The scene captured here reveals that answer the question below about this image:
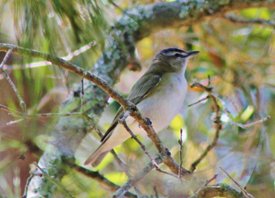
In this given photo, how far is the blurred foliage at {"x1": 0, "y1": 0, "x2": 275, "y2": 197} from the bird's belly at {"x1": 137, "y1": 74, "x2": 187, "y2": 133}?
158mm

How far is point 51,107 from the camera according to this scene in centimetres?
293

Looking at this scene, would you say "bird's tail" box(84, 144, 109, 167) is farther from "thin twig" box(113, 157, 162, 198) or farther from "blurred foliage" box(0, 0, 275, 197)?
"thin twig" box(113, 157, 162, 198)

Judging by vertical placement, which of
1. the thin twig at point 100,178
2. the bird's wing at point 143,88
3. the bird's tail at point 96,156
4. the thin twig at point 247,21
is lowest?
the bird's tail at point 96,156

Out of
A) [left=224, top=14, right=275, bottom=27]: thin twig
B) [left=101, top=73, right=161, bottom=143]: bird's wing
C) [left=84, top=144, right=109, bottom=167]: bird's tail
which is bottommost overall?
[left=84, top=144, right=109, bottom=167]: bird's tail

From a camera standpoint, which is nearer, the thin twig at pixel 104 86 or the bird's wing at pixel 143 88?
the thin twig at pixel 104 86

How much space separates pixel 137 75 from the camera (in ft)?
12.8

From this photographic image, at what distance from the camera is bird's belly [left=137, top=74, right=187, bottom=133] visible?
2654 mm

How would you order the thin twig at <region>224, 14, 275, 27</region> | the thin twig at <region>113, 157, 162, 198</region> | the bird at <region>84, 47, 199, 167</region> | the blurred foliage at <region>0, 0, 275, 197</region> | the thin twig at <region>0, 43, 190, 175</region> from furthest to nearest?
1. the thin twig at <region>224, 14, 275, 27</region>
2. the bird at <region>84, 47, 199, 167</region>
3. the thin twig at <region>113, 157, 162, 198</region>
4. the blurred foliage at <region>0, 0, 275, 197</region>
5. the thin twig at <region>0, 43, 190, 175</region>

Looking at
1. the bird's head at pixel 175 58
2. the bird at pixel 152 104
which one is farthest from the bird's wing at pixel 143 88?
the bird's head at pixel 175 58

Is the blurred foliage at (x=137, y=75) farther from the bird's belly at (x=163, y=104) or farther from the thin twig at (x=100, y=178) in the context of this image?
the bird's belly at (x=163, y=104)

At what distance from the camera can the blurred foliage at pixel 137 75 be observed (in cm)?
170

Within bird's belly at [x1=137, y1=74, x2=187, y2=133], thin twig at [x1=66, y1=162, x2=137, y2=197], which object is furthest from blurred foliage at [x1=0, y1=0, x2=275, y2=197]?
bird's belly at [x1=137, y1=74, x2=187, y2=133]

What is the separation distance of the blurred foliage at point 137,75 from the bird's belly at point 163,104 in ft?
0.52

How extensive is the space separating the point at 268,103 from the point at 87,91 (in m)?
0.92
